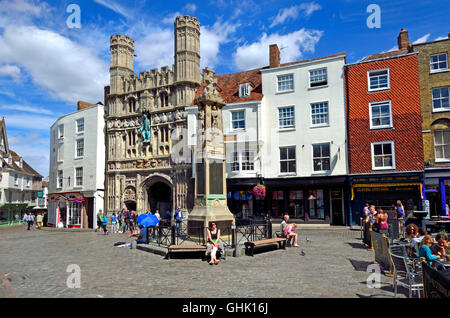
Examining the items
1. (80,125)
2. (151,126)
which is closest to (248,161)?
(151,126)

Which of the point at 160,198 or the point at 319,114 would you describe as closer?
the point at 319,114

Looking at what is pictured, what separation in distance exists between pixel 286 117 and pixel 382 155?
7.58 meters

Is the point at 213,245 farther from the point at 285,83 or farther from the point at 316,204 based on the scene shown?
the point at 285,83

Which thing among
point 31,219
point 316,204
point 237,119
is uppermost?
point 237,119

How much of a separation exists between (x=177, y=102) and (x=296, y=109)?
10.8 metres

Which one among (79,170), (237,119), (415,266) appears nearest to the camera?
(415,266)

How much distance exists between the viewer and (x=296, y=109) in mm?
25859

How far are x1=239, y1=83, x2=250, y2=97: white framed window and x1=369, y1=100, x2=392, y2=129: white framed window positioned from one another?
31.9 ft

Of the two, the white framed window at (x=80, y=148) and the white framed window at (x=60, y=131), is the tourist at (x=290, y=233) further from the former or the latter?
the white framed window at (x=60, y=131)

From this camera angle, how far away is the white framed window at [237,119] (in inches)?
1070

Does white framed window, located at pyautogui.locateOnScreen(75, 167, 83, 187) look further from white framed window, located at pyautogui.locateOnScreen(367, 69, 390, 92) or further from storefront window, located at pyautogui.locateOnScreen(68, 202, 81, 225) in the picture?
white framed window, located at pyautogui.locateOnScreen(367, 69, 390, 92)

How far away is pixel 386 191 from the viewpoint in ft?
74.5

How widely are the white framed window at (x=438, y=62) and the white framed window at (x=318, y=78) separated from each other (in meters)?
6.98

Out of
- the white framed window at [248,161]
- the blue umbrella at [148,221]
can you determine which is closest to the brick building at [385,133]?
the white framed window at [248,161]
